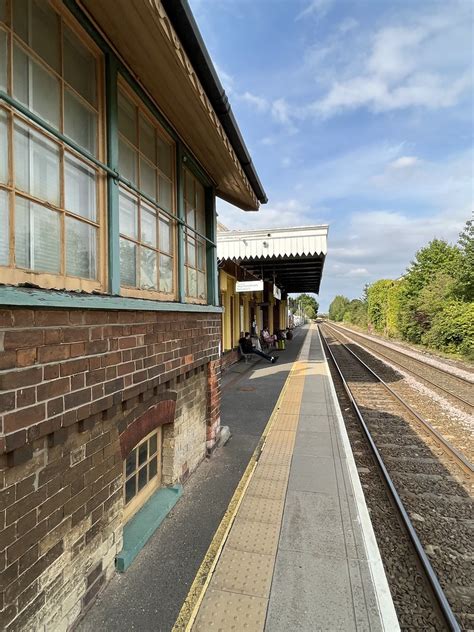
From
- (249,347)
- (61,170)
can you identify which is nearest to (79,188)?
(61,170)

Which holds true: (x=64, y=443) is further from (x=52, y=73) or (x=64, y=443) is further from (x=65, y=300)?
(x=52, y=73)

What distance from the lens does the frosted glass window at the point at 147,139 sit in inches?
127

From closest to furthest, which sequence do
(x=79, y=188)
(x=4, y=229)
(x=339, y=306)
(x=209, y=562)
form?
(x=4, y=229) < (x=79, y=188) < (x=209, y=562) < (x=339, y=306)

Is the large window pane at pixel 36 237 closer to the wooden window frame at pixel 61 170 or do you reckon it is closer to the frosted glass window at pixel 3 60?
the wooden window frame at pixel 61 170

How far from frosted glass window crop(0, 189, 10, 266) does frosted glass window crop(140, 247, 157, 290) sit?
140 cm

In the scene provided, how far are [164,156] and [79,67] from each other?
138cm

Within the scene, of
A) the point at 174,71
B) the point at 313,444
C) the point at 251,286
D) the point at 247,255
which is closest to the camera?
the point at 174,71

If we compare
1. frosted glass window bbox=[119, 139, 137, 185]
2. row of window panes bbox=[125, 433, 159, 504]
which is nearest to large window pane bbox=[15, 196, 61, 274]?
frosted glass window bbox=[119, 139, 137, 185]

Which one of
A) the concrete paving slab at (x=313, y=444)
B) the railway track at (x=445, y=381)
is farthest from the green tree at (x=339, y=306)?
the concrete paving slab at (x=313, y=444)

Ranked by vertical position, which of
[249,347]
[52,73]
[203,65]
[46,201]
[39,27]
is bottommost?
[249,347]

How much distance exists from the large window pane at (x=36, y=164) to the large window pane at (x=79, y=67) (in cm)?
56

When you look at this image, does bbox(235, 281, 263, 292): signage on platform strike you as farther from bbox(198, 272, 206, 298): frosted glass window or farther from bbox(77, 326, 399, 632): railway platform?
bbox(77, 326, 399, 632): railway platform

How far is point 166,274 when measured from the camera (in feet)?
12.1

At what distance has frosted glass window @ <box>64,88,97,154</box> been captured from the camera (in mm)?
2240
